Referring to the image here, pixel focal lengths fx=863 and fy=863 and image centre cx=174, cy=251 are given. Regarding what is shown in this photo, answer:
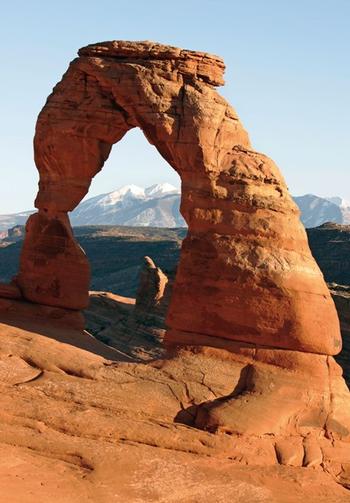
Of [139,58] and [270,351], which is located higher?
[139,58]

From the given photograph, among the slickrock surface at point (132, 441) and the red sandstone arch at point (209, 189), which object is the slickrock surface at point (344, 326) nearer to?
the red sandstone arch at point (209, 189)

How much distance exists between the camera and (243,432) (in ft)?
55.2

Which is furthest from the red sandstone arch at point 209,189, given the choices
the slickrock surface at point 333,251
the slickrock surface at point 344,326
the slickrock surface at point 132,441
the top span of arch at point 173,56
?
the slickrock surface at point 333,251

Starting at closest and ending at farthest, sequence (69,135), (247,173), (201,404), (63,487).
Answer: (63,487) → (201,404) → (247,173) → (69,135)

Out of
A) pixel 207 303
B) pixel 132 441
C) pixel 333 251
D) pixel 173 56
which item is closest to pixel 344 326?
pixel 207 303

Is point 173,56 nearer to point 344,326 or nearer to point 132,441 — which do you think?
point 132,441

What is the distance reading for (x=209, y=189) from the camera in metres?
19.2

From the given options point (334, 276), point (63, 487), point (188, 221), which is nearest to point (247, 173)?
point (188, 221)

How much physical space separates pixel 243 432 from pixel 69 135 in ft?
28.2

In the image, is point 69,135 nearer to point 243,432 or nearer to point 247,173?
point 247,173

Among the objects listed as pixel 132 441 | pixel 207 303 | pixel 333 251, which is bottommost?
pixel 333 251

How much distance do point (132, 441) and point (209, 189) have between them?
6.04 metres

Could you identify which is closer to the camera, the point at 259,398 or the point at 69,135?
the point at 259,398

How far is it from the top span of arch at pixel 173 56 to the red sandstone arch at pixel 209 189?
0.9 inches
